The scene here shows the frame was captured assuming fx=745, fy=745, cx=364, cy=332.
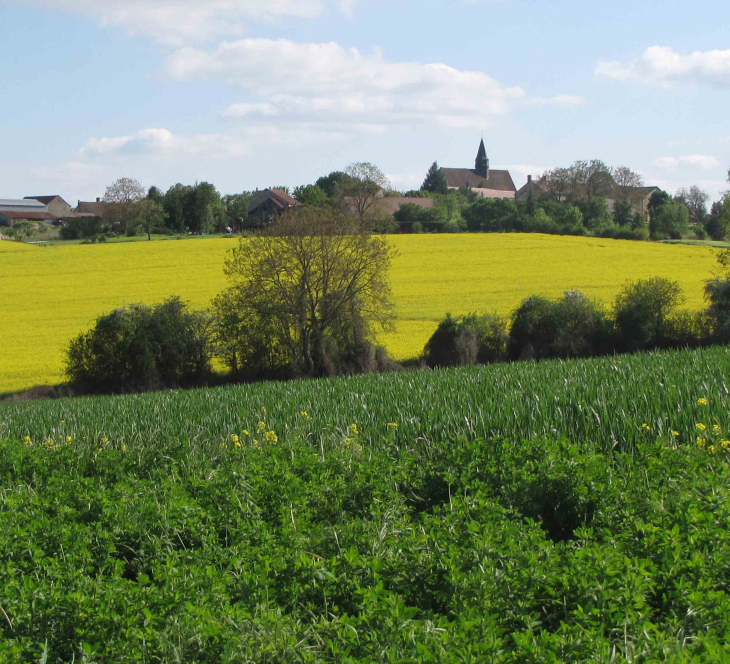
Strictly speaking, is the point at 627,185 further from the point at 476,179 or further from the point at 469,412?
the point at 469,412

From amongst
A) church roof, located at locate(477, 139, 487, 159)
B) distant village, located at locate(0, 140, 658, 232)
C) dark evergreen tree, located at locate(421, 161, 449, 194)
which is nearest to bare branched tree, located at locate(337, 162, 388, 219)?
distant village, located at locate(0, 140, 658, 232)

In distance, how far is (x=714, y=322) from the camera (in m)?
23.9

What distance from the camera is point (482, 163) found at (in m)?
161

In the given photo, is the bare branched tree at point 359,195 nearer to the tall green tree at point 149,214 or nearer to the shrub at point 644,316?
the tall green tree at point 149,214

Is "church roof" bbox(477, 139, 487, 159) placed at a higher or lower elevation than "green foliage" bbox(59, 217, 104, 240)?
higher

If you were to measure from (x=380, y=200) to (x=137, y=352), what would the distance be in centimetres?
5518

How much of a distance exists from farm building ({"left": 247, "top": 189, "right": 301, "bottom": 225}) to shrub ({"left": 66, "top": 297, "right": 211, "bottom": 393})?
217 feet

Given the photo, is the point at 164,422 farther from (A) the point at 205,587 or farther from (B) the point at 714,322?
(B) the point at 714,322

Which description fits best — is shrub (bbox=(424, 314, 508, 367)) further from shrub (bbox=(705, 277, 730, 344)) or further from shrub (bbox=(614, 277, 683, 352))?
shrub (bbox=(705, 277, 730, 344))

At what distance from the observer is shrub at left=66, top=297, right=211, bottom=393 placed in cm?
2327

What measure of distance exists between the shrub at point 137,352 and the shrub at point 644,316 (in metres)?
13.3

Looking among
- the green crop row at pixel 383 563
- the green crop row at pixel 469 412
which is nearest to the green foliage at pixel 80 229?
the green crop row at pixel 469 412

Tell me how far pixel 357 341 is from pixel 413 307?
33.7 feet

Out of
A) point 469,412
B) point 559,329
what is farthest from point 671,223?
point 469,412
